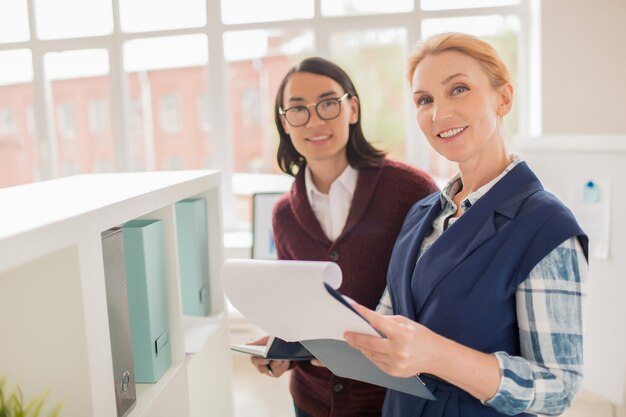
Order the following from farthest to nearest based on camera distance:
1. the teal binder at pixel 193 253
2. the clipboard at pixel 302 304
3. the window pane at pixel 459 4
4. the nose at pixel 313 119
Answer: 1. the window pane at pixel 459 4
2. the nose at pixel 313 119
3. the teal binder at pixel 193 253
4. the clipboard at pixel 302 304

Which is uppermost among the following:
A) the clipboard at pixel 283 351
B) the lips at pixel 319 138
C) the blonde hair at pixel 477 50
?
the blonde hair at pixel 477 50

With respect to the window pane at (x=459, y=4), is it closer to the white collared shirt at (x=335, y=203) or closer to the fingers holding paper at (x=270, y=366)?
the white collared shirt at (x=335, y=203)

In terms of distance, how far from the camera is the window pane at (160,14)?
178 inches

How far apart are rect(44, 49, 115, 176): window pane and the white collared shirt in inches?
139

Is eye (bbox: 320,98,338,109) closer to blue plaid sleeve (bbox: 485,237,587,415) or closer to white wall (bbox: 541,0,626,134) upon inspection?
blue plaid sleeve (bbox: 485,237,587,415)

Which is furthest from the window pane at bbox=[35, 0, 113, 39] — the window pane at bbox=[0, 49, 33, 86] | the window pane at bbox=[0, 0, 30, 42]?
the window pane at bbox=[0, 49, 33, 86]

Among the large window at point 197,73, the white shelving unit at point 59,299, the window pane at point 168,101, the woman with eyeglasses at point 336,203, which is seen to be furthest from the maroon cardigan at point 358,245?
the window pane at point 168,101

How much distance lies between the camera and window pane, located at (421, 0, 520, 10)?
413 cm

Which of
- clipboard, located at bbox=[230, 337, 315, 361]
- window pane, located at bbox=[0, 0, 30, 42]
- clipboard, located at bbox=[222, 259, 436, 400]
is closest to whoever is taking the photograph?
clipboard, located at bbox=[222, 259, 436, 400]

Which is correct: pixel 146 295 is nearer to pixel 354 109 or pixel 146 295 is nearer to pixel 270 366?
pixel 270 366

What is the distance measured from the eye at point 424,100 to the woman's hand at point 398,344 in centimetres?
51

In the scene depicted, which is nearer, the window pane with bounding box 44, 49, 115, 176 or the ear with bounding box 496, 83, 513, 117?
the ear with bounding box 496, 83, 513, 117

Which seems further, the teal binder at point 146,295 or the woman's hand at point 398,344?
the teal binder at point 146,295

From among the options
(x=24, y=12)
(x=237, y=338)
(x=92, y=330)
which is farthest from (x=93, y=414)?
(x=24, y=12)
